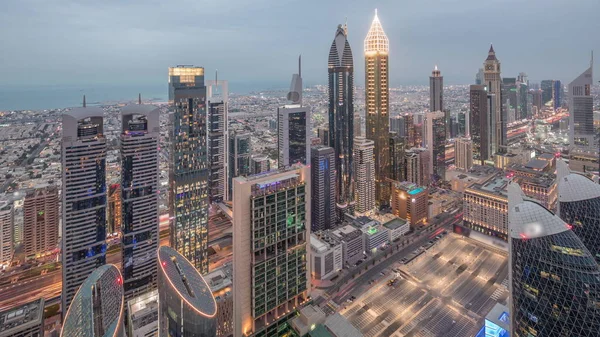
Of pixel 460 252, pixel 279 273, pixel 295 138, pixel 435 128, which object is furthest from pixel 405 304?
pixel 435 128

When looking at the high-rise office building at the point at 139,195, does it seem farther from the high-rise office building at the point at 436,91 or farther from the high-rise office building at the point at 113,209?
the high-rise office building at the point at 436,91

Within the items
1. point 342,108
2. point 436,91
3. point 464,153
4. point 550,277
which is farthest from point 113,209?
point 436,91

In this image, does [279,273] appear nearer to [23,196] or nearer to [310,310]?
[310,310]

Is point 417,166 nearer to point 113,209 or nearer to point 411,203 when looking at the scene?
point 411,203

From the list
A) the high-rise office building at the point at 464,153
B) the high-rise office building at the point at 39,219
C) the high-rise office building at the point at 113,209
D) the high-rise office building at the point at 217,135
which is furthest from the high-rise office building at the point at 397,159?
the high-rise office building at the point at 39,219

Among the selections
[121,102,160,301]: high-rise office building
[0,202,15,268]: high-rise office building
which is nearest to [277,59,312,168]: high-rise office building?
[121,102,160,301]: high-rise office building

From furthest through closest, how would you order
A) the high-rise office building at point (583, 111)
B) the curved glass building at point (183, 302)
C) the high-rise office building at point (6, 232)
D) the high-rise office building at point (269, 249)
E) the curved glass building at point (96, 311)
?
1. the high-rise office building at point (583, 111)
2. the high-rise office building at point (6, 232)
3. the high-rise office building at point (269, 249)
4. the curved glass building at point (96, 311)
5. the curved glass building at point (183, 302)

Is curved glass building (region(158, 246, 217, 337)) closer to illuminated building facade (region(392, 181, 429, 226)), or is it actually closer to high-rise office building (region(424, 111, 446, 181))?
illuminated building facade (region(392, 181, 429, 226))
